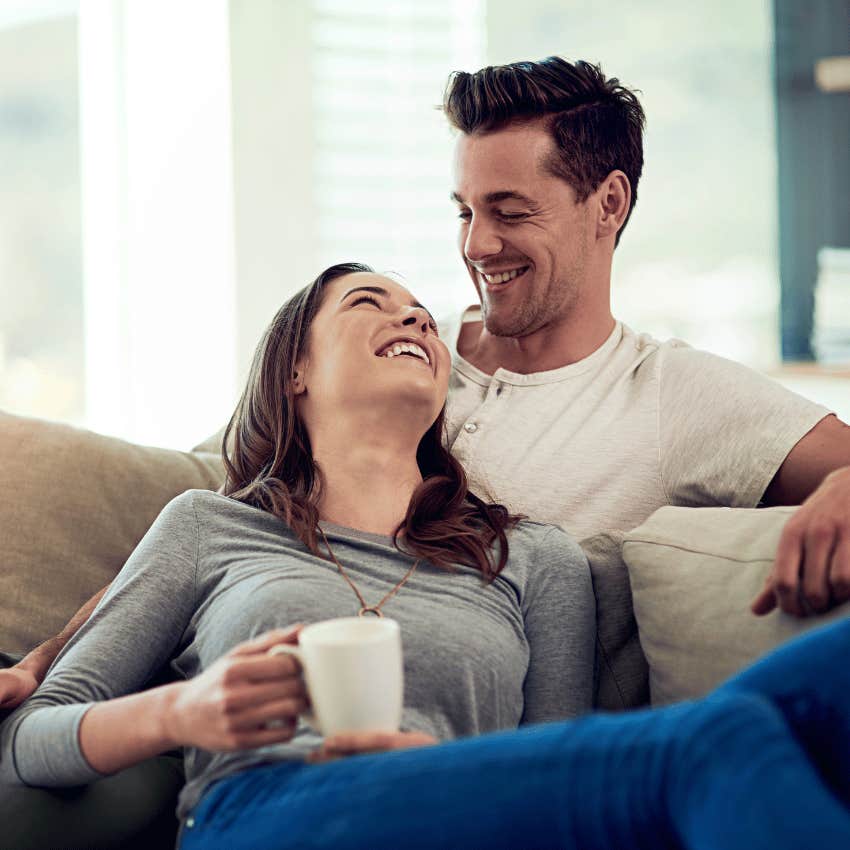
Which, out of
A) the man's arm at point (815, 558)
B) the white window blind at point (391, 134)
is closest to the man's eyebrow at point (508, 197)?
the man's arm at point (815, 558)

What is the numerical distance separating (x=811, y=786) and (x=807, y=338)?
250 cm

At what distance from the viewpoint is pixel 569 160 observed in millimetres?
2031

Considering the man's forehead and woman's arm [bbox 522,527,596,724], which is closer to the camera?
woman's arm [bbox 522,527,596,724]

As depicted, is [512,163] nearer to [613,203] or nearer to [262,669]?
[613,203]

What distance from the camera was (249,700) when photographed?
105 centimetres

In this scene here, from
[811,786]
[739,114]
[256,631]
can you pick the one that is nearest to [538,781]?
[811,786]

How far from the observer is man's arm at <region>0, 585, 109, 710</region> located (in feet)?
Answer: 4.41

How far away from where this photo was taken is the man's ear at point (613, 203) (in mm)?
2111

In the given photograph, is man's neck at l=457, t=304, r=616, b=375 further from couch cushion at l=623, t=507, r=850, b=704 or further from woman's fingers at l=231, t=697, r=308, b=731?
woman's fingers at l=231, t=697, r=308, b=731

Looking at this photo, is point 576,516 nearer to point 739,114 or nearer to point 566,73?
point 566,73

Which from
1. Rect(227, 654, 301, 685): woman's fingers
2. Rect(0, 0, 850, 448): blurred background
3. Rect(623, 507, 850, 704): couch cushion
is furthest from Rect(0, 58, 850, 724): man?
Rect(0, 0, 850, 448): blurred background

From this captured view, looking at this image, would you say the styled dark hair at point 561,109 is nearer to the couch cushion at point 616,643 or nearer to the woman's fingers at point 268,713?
the couch cushion at point 616,643

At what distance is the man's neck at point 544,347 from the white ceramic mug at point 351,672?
1.01m

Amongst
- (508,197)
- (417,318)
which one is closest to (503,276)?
(508,197)
